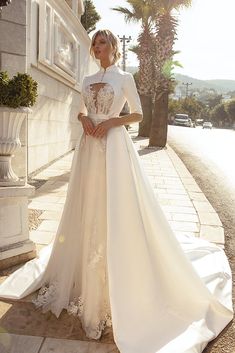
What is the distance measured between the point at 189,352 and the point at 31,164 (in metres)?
7.04

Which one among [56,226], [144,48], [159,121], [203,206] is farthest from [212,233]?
[144,48]

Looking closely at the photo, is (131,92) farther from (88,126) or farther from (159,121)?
(159,121)

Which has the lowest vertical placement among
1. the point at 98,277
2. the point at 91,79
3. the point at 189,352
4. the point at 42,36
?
the point at 189,352

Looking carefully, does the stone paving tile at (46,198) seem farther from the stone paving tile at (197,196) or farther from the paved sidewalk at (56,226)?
the stone paving tile at (197,196)

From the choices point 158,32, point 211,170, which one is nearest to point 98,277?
point 211,170

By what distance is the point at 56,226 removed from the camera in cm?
537

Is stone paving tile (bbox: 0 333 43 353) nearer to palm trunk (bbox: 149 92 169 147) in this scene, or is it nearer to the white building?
the white building

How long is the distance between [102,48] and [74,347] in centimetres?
221

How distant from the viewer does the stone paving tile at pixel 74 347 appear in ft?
8.41

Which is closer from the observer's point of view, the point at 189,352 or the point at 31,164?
the point at 189,352

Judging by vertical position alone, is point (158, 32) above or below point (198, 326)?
above

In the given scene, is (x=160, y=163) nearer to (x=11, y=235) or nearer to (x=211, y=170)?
(x=211, y=170)

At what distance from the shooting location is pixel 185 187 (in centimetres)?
874

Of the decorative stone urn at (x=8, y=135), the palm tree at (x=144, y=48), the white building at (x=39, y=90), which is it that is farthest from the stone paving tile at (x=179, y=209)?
the palm tree at (x=144, y=48)
